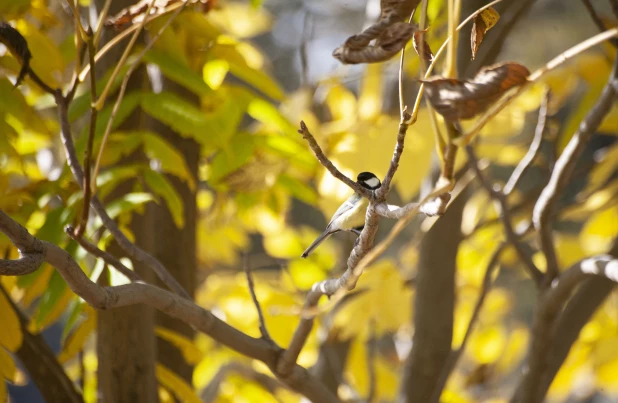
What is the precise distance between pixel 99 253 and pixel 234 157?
330 millimetres

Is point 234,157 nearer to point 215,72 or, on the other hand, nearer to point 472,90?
point 215,72

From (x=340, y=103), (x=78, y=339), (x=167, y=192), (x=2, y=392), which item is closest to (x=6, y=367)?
(x=2, y=392)

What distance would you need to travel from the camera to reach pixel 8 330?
0.66 metres

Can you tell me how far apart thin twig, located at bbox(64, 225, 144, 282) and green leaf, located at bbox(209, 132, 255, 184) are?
0.28 meters

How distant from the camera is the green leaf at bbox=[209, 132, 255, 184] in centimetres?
88

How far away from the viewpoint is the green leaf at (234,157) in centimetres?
88

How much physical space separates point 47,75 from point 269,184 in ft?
1.29

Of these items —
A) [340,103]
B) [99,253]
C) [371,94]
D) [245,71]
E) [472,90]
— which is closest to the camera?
[472,90]

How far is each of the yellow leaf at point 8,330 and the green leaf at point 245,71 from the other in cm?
44

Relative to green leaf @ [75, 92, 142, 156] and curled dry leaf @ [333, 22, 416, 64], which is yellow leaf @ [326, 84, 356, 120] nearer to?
green leaf @ [75, 92, 142, 156]

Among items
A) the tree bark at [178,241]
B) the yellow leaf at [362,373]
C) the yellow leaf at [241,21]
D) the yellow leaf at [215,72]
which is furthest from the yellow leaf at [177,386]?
the yellow leaf at [241,21]

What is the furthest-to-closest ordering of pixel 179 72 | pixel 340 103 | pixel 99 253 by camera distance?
1. pixel 340 103
2. pixel 179 72
3. pixel 99 253

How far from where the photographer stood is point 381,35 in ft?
1.38

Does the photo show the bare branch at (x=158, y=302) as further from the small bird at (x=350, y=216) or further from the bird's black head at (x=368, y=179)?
the bird's black head at (x=368, y=179)
